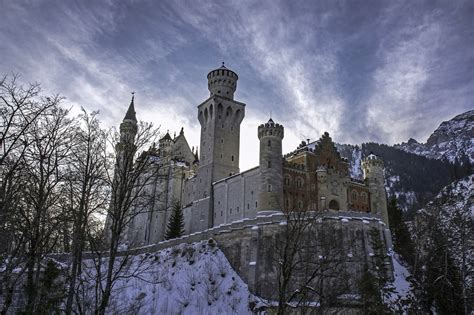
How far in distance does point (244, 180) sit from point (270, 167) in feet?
18.2

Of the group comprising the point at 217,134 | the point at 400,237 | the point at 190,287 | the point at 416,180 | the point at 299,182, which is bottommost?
the point at 190,287

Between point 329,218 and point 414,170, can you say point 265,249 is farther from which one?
point 414,170

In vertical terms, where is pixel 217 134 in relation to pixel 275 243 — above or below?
above

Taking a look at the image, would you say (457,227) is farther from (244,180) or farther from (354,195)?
(244,180)

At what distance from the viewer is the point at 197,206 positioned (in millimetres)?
54312

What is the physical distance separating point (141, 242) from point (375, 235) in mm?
33814

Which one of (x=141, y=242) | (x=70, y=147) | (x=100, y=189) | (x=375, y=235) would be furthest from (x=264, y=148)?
(x=70, y=147)

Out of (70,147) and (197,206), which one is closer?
(70,147)

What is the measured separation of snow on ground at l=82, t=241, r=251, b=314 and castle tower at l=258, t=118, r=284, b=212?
780cm

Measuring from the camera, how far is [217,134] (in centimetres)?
5634

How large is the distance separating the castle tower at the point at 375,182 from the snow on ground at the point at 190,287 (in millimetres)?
24571

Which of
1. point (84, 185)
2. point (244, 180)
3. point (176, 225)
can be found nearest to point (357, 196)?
point (244, 180)

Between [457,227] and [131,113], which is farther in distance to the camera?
[131,113]

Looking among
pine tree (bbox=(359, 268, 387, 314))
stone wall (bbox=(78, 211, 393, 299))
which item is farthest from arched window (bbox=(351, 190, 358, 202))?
pine tree (bbox=(359, 268, 387, 314))
